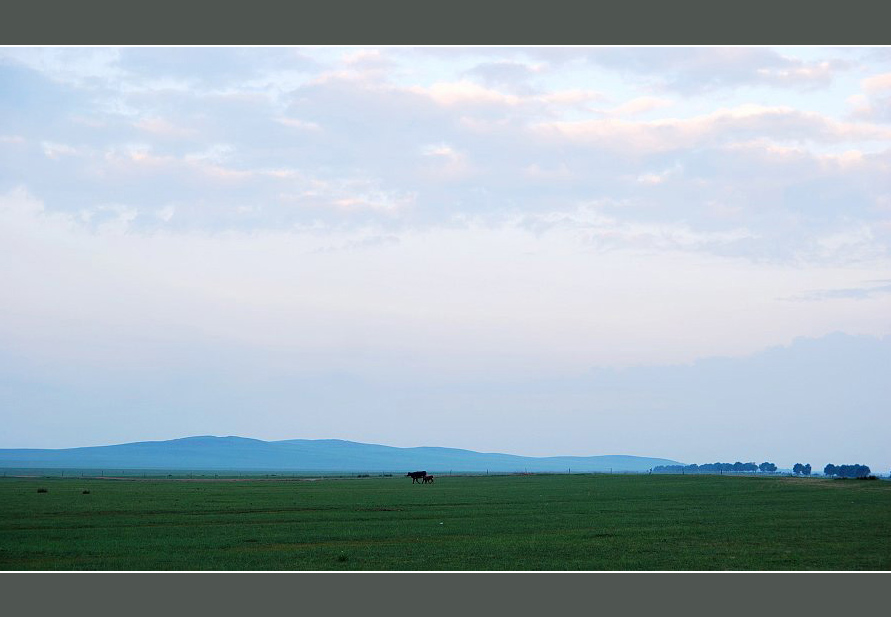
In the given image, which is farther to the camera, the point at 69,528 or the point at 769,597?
the point at 69,528

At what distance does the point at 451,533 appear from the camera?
34.9 m

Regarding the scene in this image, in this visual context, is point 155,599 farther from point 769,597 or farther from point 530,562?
point 769,597

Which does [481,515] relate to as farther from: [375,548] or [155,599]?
[155,599]

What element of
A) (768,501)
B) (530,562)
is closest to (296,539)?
(530,562)

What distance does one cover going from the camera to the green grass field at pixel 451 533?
2662 centimetres

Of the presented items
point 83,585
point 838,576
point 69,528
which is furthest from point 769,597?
point 69,528

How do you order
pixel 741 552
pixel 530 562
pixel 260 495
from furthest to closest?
1. pixel 260 495
2. pixel 741 552
3. pixel 530 562

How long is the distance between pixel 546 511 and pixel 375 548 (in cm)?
1813

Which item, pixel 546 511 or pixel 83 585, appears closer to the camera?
pixel 83 585

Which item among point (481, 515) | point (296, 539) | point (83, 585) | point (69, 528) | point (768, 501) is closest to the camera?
point (83, 585)

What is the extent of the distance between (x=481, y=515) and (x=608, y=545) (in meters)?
14.5

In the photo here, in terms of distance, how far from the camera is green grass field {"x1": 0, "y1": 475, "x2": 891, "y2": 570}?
2662 cm

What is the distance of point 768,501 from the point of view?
53938mm

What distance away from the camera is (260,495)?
212 feet
